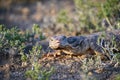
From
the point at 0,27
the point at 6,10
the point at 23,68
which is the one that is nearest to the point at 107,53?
the point at 23,68

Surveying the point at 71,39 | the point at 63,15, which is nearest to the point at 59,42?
the point at 71,39

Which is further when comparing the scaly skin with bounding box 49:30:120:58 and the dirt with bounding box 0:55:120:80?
the scaly skin with bounding box 49:30:120:58

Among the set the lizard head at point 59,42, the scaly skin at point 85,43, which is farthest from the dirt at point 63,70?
the lizard head at point 59,42

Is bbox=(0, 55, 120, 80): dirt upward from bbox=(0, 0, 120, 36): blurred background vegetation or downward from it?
downward

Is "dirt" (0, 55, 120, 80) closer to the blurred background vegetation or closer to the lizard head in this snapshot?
the lizard head

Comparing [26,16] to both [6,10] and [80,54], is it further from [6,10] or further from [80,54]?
[80,54]

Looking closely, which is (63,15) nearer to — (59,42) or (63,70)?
(59,42)

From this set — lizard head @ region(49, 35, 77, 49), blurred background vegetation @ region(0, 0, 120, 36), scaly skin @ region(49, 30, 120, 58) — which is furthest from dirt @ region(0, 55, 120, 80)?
blurred background vegetation @ region(0, 0, 120, 36)

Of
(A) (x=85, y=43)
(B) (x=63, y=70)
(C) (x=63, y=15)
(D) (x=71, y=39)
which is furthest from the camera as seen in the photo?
(C) (x=63, y=15)

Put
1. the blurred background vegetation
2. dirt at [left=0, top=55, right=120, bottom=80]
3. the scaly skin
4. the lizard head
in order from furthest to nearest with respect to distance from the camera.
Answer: the blurred background vegetation, the scaly skin, the lizard head, dirt at [left=0, top=55, right=120, bottom=80]
